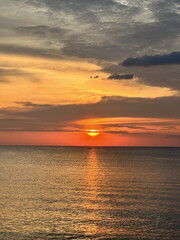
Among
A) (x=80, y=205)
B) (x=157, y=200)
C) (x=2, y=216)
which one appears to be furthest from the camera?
(x=157, y=200)

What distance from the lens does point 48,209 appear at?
44.1 meters

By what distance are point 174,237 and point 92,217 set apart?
1144cm

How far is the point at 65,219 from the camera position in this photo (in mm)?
38625

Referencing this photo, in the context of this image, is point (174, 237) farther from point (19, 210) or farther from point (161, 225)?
point (19, 210)

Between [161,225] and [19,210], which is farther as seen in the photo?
[19,210]

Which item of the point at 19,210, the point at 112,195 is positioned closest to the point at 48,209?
the point at 19,210

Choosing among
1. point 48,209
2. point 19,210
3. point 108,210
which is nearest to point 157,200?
point 108,210

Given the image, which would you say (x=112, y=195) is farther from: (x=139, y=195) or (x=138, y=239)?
(x=138, y=239)

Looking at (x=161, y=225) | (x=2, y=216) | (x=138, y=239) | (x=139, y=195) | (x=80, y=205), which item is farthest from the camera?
(x=139, y=195)

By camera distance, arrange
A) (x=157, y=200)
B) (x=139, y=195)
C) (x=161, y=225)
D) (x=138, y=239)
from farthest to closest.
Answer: (x=139, y=195) → (x=157, y=200) → (x=161, y=225) → (x=138, y=239)

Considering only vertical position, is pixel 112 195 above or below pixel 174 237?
above

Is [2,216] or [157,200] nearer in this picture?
[2,216]

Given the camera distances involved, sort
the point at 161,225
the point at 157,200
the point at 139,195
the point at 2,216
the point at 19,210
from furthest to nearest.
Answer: the point at 139,195 < the point at 157,200 < the point at 19,210 < the point at 2,216 < the point at 161,225

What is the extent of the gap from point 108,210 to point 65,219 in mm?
7802
